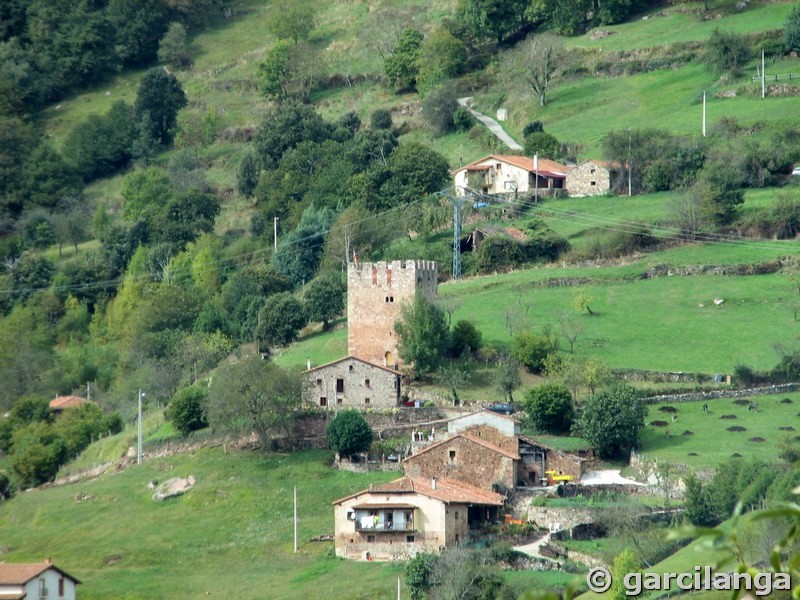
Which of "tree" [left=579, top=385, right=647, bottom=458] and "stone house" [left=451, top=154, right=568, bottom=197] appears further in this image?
"stone house" [left=451, top=154, right=568, bottom=197]

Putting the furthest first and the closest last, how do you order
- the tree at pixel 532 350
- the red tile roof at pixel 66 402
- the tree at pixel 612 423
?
the red tile roof at pixel 66 402, the tree at pixel 532 350, the tree at pixel 612 423

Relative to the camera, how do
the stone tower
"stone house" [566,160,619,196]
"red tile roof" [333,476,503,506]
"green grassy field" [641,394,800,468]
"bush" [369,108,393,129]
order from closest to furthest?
"red tile roof" [333,476,503,506] → "green grassy field" [641,394,800,468] → the stone tower → "stone house" [566,160,619,196] → "bush" [369,108,393,129]

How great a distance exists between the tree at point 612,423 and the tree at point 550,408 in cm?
182

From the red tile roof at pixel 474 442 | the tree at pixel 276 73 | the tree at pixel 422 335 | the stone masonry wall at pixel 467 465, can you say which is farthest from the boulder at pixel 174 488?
the tree at pixel 276 73

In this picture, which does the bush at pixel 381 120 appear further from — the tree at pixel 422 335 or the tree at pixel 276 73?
the tree at pixel 422 335

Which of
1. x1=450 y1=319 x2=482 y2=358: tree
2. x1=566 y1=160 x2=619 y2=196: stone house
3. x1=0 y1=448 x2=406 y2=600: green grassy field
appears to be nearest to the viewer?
x1=0 y1=448 x2=406 y2=600: green grassy field

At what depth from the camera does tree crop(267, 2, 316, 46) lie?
152 meters

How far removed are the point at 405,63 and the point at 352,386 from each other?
6606 centimetres

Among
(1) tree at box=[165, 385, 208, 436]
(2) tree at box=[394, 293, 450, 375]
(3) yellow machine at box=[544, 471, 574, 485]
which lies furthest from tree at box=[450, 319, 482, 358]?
(3) yellow machine at box=[544, 471, 574, 485]

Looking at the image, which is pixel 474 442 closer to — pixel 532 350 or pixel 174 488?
pixel 532 350

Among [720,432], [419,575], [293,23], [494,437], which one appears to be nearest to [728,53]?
[293,23]

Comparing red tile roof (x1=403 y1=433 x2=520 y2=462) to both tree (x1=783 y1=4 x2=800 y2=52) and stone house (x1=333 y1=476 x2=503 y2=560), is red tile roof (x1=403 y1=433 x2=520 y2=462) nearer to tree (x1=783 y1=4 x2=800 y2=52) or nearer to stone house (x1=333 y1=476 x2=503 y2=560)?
stone house (x1=333 y1=476 x2=503 y2=560)

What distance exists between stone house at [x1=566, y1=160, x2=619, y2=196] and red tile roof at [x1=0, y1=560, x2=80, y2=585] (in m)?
53.5

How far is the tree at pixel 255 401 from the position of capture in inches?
2768
